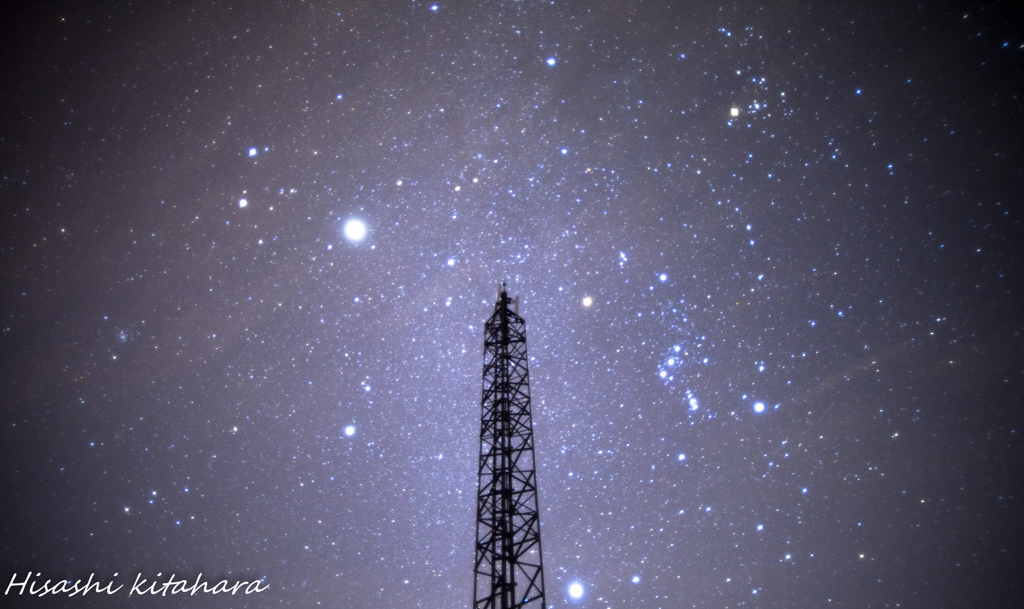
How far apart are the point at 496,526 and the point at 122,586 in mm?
13848

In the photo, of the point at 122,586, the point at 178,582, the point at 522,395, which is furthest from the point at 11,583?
the point at 522,395

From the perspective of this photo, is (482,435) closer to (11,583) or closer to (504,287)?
(504,287)

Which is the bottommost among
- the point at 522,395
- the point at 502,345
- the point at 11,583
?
the point at 11,583

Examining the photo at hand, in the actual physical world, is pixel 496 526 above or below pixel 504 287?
below

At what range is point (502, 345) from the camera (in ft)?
37.4

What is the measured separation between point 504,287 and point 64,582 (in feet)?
57.3

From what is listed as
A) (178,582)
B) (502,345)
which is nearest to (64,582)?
(178,582)

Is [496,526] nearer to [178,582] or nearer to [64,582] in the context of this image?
[178,582]

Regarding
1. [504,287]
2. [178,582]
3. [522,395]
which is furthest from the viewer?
[178,582]

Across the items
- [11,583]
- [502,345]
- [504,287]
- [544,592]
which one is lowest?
[544,592]

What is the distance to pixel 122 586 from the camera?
1486cm

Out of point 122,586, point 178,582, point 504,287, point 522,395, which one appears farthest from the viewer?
point 122,586

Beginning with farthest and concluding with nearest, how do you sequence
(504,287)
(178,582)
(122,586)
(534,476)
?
(122,586)
(178,582)
(504,287)
(534,476)

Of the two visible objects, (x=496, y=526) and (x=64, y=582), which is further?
(x=64, y=582)
